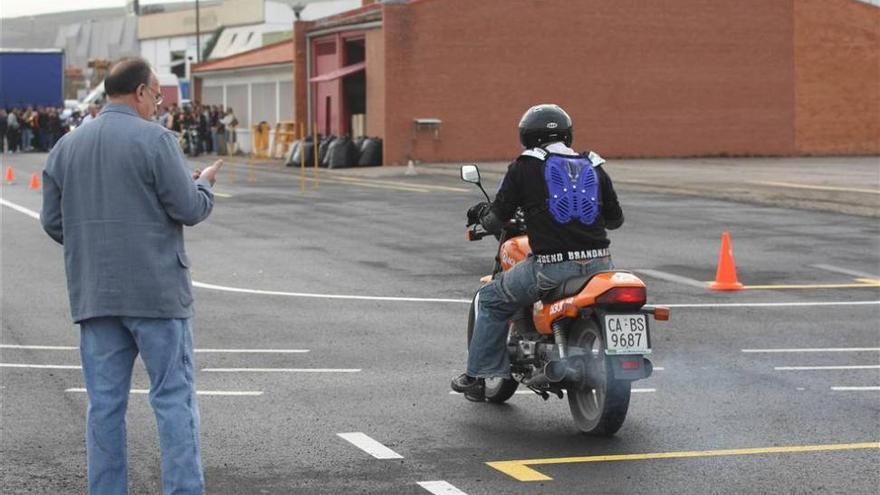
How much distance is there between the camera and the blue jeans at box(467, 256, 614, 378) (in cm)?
852

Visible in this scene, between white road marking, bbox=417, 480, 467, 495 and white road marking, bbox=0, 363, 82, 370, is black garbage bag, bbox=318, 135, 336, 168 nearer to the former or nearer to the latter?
white road marking, bbox=0, 363, 82, 370

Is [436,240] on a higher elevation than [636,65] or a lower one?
lower

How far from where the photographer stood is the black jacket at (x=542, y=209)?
334 inches

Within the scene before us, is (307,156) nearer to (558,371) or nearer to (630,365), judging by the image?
(558,371)

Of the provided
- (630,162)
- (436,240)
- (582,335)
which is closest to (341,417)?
(582,335)

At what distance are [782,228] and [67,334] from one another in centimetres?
1348

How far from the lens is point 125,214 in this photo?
5.87 m

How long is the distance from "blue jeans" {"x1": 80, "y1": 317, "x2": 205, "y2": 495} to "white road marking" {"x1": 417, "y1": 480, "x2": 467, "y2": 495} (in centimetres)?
139

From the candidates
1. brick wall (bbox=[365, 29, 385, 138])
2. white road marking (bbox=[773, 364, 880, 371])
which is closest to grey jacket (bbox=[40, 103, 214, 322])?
white road marking (bbox=[773, 364, 880, 371])

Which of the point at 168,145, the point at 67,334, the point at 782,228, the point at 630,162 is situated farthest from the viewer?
the point at 630,162

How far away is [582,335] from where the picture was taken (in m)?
8.43

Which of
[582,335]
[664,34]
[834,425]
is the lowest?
[834,425]

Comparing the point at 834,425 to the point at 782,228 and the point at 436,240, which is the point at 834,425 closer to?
the point at 436,240

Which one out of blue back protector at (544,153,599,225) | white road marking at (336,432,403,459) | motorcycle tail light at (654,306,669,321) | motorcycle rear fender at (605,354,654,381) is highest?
blue back protector at (544,153,599,225)
